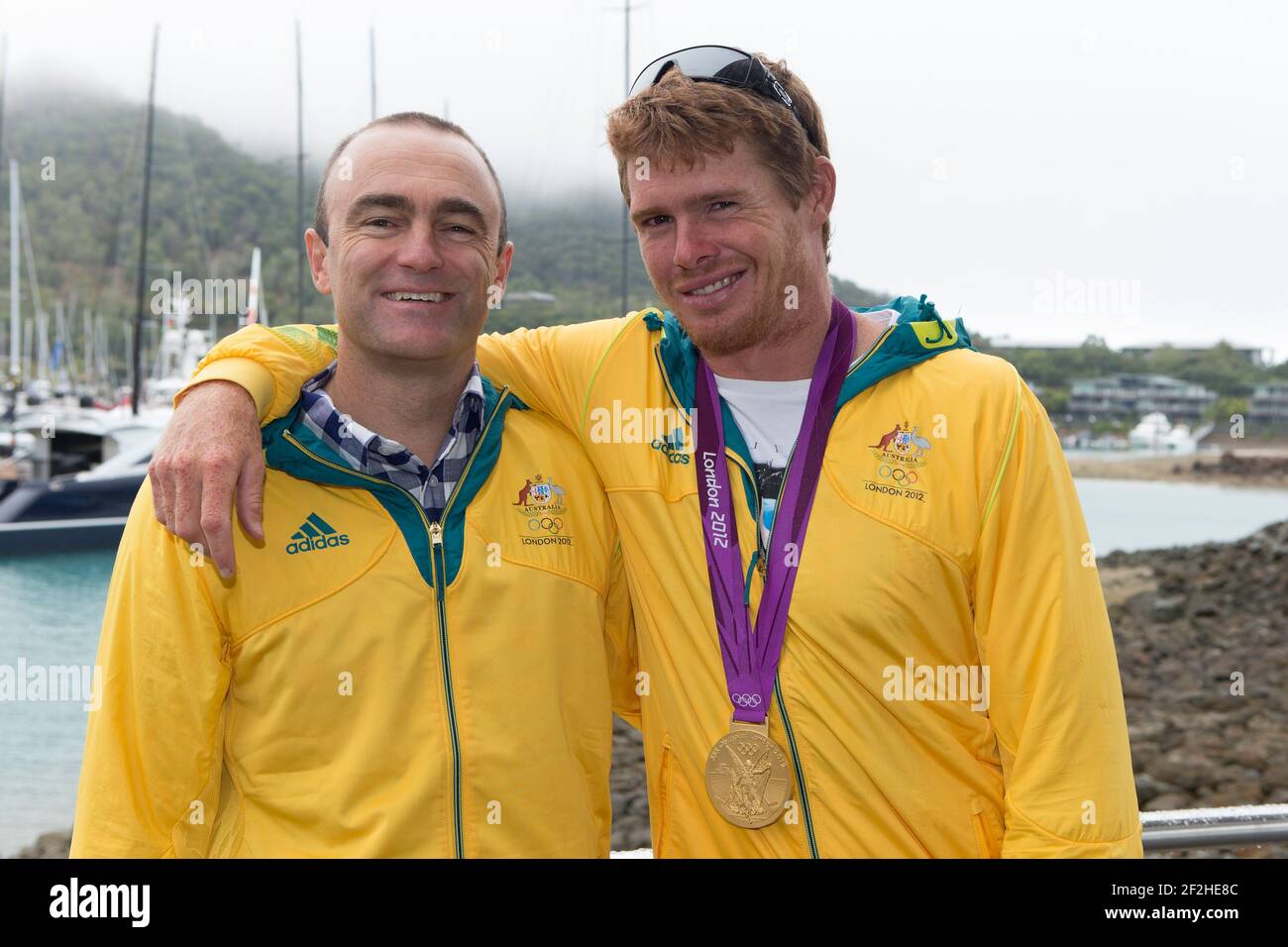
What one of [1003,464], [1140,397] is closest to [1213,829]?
[1003,464]

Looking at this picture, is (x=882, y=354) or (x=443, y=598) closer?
(x=443, y=598)

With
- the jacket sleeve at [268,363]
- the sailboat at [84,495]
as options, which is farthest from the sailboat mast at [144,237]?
the jacket sleeve at [268,363]

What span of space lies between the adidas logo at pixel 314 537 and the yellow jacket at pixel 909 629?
318mm

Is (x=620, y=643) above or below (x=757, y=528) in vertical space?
below

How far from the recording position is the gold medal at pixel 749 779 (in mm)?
2404

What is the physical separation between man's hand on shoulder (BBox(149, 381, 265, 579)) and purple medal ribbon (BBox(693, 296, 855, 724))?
1.05m

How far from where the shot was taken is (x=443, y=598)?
2441mm

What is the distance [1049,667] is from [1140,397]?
54.7 m

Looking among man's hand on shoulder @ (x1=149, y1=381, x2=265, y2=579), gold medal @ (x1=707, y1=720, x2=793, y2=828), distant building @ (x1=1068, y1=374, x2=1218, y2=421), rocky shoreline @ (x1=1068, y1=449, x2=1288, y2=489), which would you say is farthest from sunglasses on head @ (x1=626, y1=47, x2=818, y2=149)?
rocky shoreline @ (x1=1068, y1=449, x2=1288, y2=489)

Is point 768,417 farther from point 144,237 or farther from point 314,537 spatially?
point 144,237

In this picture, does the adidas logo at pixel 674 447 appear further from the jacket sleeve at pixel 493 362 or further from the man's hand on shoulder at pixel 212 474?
the man's hand on shoulder at pixel 212 474

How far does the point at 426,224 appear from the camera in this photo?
2.59 m
